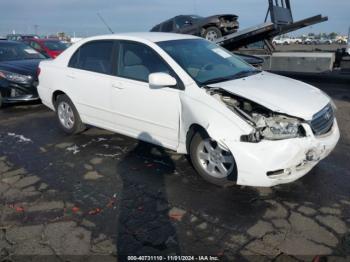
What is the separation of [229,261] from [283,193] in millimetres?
1359

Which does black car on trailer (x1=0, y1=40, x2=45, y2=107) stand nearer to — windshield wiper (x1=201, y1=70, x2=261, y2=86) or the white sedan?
the white sedan

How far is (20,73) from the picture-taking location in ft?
26.1

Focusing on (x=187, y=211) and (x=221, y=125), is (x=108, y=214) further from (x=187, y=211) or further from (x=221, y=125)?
(x=221, y=125)

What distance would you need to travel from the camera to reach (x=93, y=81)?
→ 515 cm

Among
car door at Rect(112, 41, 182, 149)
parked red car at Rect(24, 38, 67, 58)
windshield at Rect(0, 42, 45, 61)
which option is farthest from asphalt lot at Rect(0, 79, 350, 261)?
parked red car at Rect(24, 38, 67, 58)

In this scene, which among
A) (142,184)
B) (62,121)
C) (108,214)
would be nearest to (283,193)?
(142,184)

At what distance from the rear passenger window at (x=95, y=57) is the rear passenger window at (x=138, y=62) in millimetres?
256

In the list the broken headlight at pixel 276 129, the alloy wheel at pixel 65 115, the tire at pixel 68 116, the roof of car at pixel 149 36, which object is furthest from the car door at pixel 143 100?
the alloy wheel at pixel 65 115

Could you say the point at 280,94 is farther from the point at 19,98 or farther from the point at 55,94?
the point at 19,98

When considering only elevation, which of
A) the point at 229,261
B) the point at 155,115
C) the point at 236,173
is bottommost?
the point at 229,261

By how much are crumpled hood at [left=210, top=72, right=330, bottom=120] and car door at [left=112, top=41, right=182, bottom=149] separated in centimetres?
64

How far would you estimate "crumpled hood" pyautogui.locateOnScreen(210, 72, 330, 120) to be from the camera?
3584 millimetres

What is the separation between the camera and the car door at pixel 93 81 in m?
5.03

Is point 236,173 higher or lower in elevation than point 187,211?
higher
